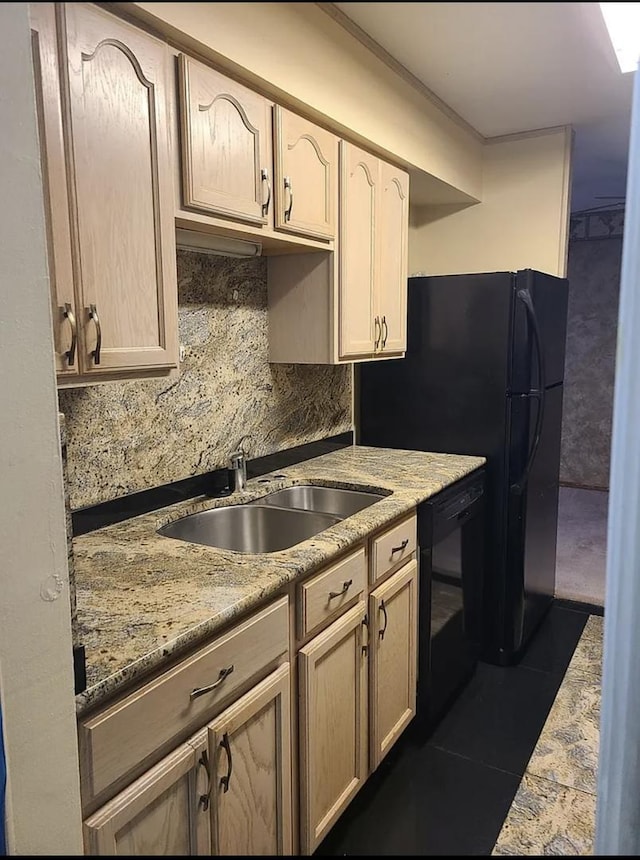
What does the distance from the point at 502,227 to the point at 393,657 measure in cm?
210

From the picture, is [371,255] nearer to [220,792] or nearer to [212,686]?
[212,686]

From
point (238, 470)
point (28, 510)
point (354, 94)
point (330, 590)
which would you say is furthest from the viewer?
point (238, 470)

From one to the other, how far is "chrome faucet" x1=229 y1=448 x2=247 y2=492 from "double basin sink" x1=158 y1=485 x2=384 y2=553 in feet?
0.24

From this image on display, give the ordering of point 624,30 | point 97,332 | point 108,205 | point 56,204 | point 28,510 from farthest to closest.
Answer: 1. point 97,332
2. point 56,204
3. point 108,205
4. point 28,510
5. point 624,30

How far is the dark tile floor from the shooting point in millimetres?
409

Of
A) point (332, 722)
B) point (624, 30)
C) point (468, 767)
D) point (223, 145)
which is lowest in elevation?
point (468, 767)

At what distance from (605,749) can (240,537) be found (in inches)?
63.1

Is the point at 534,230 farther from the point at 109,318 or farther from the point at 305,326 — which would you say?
the point at 109,318

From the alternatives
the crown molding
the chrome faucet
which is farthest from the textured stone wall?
the chrome faucet

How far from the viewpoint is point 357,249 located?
220 centimetres

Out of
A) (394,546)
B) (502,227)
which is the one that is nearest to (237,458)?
(394,546)

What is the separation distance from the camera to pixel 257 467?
2238 millimetres

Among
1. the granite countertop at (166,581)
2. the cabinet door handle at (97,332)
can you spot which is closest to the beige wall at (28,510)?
the granite countertop at (166,581)

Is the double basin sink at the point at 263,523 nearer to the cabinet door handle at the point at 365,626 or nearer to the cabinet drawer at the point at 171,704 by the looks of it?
the cabinet door handle at the point at 365,626
